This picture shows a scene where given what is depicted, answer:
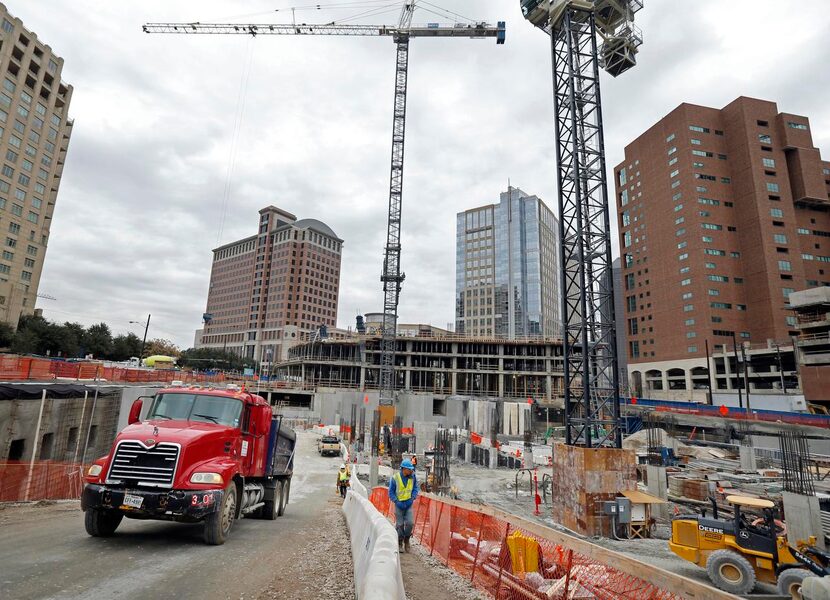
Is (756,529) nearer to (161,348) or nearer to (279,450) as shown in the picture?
(279,450)

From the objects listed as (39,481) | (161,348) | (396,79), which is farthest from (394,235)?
(161,348)

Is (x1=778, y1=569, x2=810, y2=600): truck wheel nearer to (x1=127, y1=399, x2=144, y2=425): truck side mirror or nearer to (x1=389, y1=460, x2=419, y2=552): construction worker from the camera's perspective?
(x1=389, y1=460, x2=419, y2=552): construction worker

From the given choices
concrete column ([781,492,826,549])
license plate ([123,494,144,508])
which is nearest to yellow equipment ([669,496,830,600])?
concrete column ([781,492,826,549])

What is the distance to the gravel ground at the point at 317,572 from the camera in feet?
17.6

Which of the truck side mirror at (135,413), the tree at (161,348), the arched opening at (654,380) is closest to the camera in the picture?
the truck side mirror at (135,413)

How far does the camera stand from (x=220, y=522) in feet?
23.7

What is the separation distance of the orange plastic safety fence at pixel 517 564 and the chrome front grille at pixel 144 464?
5.01 m

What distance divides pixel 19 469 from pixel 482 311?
421 feet

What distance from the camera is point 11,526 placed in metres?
7.93

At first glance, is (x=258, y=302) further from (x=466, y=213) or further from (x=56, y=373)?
(x=56, y=373)

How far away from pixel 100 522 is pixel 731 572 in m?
12.2

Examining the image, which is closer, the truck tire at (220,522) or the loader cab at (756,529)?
the truck tire at (220,522)

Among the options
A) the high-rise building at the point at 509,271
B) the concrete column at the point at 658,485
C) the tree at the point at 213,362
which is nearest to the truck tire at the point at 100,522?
the concrete column at the point at 658,485

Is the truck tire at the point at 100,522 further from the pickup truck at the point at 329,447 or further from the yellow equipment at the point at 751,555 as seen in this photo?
the pickup truck at the point at 329,447
